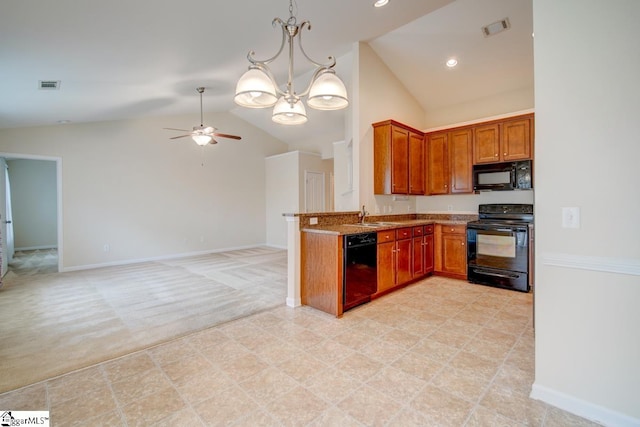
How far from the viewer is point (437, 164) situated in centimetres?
529

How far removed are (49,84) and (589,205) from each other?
5.42m

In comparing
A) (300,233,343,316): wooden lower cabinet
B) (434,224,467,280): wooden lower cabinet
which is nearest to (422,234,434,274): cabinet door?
(434,224,467,280): wooden lower cabinet

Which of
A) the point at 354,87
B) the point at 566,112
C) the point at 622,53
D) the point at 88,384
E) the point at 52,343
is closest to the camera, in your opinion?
the point at 622,53

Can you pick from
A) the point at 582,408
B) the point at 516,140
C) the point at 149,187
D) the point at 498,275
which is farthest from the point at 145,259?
the point at 516,140

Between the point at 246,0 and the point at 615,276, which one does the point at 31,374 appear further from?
the point at 615,276

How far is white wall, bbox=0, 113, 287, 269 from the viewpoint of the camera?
227 inches

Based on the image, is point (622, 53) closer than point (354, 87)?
Yes

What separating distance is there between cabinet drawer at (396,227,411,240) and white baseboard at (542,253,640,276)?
2.27m

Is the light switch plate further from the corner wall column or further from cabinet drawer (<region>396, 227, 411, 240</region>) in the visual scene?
the corner wall column

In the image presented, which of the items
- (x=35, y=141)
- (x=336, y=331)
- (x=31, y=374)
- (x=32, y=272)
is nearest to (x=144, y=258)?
(x=32, y=272)

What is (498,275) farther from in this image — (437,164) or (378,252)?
(437,164)

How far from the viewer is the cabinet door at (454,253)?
184 inches

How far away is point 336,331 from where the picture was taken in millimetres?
2906

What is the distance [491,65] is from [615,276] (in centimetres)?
411
